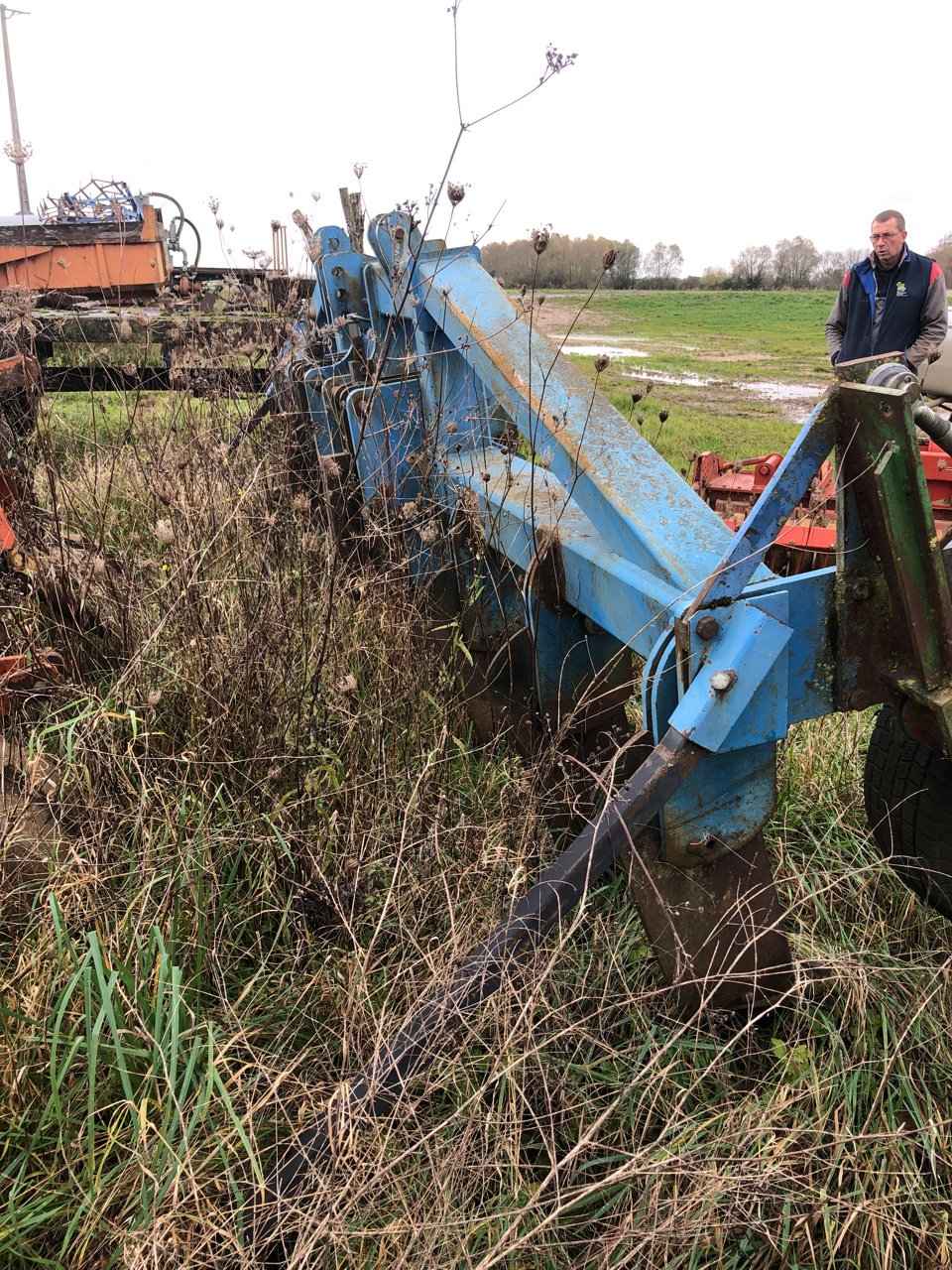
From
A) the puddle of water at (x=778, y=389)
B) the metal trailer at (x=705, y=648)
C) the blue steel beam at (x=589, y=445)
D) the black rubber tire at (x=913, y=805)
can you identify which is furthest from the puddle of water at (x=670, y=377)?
the black rubber tire at (x=913, y=805)

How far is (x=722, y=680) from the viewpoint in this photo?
1.60m

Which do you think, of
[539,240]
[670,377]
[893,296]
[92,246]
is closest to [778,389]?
[670,377]

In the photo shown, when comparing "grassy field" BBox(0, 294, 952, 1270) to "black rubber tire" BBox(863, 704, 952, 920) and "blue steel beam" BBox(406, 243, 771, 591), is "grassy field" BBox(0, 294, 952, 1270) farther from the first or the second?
"blue steel beam" BBox(406, 243, 771, 591)

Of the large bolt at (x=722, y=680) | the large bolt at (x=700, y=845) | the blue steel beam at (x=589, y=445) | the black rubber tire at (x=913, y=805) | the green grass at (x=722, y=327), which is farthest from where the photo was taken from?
the green grass at (x=722, y=327)

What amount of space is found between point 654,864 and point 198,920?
1022 millimetres

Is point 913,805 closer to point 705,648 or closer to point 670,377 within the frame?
point 705,648

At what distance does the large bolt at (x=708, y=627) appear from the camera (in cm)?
163

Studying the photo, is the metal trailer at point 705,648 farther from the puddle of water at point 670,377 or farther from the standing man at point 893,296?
the puddle of water at point 670,377

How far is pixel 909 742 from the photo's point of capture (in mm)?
2127

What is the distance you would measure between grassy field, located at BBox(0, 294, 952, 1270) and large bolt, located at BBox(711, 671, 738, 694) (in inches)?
21.1

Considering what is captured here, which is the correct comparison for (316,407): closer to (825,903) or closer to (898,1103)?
(825,903)

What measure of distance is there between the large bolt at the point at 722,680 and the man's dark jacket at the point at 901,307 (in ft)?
16.2

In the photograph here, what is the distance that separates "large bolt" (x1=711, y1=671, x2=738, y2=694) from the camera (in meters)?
1.60

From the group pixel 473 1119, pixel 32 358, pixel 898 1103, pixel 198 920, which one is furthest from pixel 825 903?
pixel 32 358
